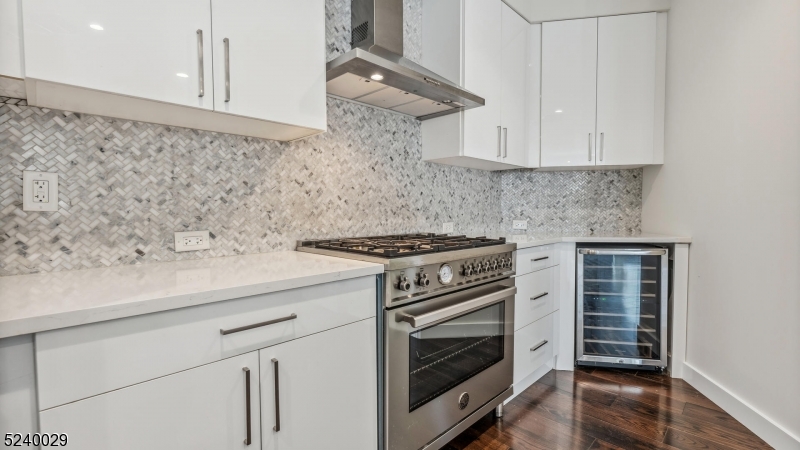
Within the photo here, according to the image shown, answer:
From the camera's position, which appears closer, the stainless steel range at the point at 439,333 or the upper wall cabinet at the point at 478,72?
the stainless steel range at the point at 439,333

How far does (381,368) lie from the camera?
53.4 inches

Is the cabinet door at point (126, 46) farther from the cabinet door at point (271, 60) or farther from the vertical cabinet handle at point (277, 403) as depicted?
the vertical cabinet handle at point (277, 403)

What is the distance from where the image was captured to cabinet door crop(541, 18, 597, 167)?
2713 millimetres

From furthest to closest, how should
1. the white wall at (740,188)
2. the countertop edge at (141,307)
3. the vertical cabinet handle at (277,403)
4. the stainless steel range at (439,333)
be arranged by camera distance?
the white wall at (740,188) → the stainless steel range at (439,333) → the vertical cabinet handle at (277,403) → the countertop edge at (141,307)

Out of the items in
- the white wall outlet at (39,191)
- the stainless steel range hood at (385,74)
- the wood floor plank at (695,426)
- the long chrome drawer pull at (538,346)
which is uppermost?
the stainless steel range hood at (385,74)

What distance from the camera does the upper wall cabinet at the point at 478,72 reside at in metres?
2.17

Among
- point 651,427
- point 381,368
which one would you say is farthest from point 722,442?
point 381,368

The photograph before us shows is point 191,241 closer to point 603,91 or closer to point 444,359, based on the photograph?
point 444,359

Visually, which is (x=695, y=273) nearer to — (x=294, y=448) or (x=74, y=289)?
(x=294, y=448)

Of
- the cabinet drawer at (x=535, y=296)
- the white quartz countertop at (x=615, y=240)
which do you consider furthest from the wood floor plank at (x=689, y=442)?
the white quartz countertop at (x=615, y=240)

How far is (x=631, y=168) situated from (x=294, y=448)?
10.2 ft

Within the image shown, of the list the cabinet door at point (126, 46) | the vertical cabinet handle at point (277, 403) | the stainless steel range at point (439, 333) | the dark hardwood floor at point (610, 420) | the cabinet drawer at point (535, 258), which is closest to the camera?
the cabinet door at point (126, 46)

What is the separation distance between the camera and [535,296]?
2.27 m

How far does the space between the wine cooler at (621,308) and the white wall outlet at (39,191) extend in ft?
8.96
